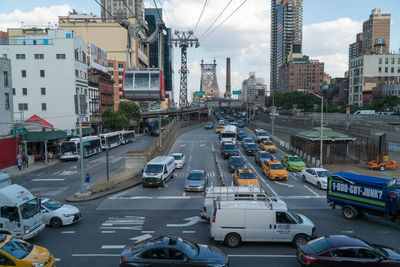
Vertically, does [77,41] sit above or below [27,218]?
above

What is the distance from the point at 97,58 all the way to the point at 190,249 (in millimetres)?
75561

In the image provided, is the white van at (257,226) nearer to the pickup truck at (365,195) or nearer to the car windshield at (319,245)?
the car windshield at (319,245)

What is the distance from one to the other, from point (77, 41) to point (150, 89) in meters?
37.0

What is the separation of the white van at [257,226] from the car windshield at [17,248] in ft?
22.1

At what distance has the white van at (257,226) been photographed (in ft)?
41.3

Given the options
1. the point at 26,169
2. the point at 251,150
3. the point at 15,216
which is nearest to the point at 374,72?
the point at 251,150

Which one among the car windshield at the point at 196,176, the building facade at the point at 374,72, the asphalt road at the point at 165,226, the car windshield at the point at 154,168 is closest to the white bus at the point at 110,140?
the asphalt road at the point at 165,226

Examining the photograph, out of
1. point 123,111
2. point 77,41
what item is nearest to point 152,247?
point 77,41

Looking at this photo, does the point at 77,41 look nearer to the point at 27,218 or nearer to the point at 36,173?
the point at 36,173

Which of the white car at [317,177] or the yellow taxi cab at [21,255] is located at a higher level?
the yellow taxi cab at [21,255]

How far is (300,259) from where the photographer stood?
1041cm

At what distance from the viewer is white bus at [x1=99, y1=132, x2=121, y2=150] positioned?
49.2m

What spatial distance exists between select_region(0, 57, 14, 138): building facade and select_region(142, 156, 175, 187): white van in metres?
21.6

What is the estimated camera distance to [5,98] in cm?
3753
